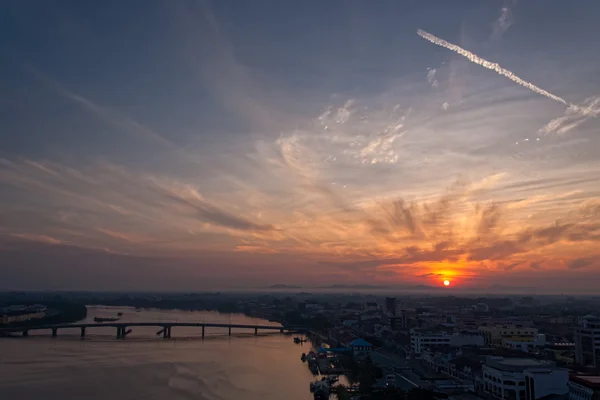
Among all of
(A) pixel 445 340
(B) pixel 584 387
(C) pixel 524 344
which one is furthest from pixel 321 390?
(C) pixel 524 344

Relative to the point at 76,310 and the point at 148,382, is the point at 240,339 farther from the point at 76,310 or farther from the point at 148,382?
the point at 76,310

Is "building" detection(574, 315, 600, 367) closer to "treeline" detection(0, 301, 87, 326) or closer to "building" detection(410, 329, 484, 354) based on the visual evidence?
"building" detection(410, 329, 484, 354)

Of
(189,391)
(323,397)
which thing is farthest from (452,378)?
(189,391)

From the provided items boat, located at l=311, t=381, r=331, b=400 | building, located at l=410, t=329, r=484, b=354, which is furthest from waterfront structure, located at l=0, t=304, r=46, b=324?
boat, located at l=311, t=381, r=331, b=400

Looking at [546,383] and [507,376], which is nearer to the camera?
[546,383]

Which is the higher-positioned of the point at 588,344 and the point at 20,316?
the point at 588,344

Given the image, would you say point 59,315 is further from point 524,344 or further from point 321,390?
point 524,344

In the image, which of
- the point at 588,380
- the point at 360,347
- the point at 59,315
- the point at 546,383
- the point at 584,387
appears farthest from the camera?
the point at 59,315
